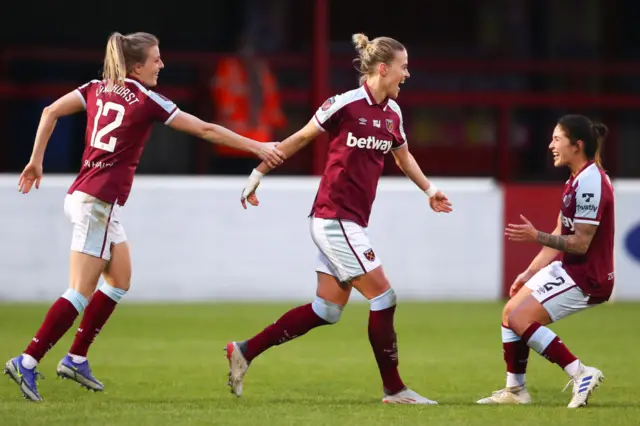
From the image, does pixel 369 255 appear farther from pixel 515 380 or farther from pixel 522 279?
pixel 515 380

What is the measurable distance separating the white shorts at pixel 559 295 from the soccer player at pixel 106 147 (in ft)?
5.08

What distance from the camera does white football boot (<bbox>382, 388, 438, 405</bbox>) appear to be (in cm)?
728

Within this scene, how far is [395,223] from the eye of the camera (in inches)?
524

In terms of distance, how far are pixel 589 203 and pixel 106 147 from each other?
8.50 ft

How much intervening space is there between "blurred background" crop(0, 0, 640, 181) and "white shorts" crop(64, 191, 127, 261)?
21.4ft

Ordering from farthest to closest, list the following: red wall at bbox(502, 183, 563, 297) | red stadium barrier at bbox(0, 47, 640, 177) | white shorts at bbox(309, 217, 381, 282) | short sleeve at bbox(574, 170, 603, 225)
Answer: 1. red stadium barrier at bbox(0, 47, 640, 177)
2. red wall at bbox(502, 183, 563, 297)
3. white shorts at bbox(309, 217, 381, 282)
4. short sleeve at bbox(574, 170, 603, 225)

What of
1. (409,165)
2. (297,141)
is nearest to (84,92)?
(297,141)

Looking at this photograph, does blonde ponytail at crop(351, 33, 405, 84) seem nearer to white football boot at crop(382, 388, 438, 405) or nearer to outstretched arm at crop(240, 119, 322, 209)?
outstretched arm at crop(240, 119, 322, 209)

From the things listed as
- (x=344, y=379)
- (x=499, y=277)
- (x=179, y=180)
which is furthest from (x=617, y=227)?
(x=344, y=379)

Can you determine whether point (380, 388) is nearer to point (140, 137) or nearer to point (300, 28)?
point (140, 137)

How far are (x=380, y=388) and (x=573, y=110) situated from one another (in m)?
11.1

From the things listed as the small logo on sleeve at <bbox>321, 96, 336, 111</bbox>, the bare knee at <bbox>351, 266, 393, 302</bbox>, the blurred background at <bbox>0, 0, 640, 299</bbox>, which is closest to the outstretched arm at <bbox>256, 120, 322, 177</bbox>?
the small logo on sleeve at <bbox>321, 96, 336, 111</bbox>

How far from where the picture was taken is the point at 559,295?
7.24 m

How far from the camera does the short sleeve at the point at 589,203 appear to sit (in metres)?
7.14
